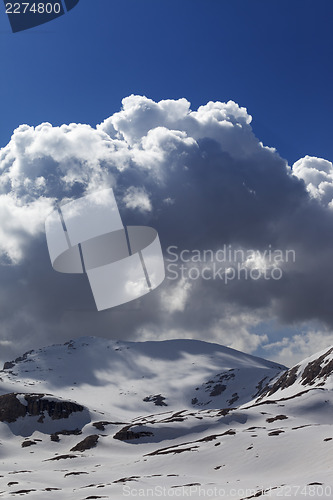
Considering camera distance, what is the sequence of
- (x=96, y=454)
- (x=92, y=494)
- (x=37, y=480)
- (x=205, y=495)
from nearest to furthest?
(x=205, y=495)
(x=92, y=494)
(x=37, y=480)
(x=96, y=454)

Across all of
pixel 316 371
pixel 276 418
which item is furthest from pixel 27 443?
pixel 316 371

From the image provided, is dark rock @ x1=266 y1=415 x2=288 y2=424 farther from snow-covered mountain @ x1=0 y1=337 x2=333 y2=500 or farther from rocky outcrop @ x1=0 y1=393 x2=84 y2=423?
rocky outcrop @ x1=0 y1=393 x2=84 y2=423

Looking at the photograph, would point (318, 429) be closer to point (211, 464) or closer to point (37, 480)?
point (211, 464)

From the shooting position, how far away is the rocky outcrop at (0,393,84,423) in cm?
17988

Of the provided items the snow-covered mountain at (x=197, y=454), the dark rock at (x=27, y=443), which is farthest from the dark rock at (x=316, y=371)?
the dark rock at (x=27, y=443)

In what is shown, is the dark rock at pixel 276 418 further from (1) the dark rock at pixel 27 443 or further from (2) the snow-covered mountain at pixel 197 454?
(1) the dark rock at pixel 27 443

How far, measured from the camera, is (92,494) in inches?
2422

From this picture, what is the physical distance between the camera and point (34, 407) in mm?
184625

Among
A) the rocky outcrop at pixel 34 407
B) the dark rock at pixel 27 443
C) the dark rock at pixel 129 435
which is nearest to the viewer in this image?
the dark rock at pixel 129 435

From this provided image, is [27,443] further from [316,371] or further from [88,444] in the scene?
[316,371]

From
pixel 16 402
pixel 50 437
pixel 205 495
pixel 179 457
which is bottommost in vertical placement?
pixel 205 495

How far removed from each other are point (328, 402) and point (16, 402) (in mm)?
128989

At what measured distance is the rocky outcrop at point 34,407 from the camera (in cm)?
17988

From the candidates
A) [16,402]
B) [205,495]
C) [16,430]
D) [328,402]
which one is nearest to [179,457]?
[205,495]
